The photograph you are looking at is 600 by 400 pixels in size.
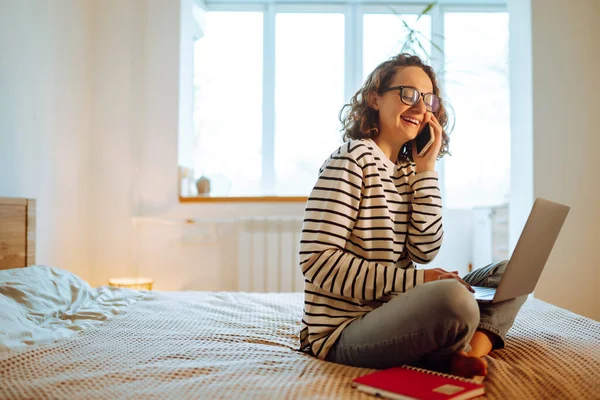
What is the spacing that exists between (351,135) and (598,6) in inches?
85.2

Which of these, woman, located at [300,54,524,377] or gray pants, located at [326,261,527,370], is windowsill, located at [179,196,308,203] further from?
gray pants, located at [326,261,527,370]

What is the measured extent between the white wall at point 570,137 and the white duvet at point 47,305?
209 cm

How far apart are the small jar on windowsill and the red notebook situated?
2.15 m

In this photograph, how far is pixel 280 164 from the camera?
Answer: 369 centimetres

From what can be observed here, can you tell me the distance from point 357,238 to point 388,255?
0.08 m

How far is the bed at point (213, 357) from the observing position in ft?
3.42

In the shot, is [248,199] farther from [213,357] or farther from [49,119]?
[213,357]

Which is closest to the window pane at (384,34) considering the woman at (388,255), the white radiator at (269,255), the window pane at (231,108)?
the window pane at (231,108)

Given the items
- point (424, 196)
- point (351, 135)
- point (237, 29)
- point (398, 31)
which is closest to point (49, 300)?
point (351, 135)

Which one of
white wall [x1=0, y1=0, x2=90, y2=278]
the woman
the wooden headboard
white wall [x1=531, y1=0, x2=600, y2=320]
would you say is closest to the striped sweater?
the woman

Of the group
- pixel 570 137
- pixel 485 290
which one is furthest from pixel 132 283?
pixel 570 137

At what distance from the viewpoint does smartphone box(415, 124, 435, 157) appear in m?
1.53

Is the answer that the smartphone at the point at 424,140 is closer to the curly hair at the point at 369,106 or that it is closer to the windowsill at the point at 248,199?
the curly hair at the point at 369,106

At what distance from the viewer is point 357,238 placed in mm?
1313
